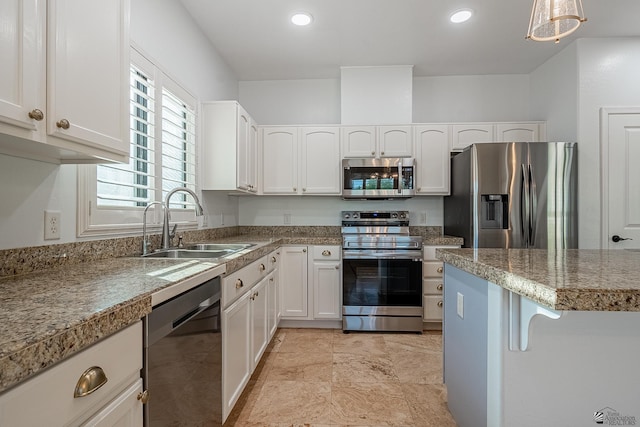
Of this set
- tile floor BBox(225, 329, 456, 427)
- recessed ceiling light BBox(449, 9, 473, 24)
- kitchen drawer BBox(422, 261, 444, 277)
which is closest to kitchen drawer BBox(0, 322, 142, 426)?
tile floor BBox(225, 329, 456, 427)

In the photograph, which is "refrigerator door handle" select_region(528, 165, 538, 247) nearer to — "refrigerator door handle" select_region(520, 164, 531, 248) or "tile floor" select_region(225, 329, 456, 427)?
"refrigerator door handle" select_region(520, 164, 531, 248)

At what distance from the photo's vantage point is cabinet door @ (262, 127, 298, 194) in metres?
3.36

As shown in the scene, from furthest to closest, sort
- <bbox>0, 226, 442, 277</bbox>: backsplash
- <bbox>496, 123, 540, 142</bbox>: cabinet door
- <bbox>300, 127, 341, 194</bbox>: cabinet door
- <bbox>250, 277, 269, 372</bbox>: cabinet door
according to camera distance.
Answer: <bbox>300, 127, 341, 194</bbox>: cabinet door, <bbox>496, 123, 540, 142</bbox>: cabinet door, <bbox>250, 277, 269, 372</bbox>: cabinet door, <bbox>0, 226, 442, 277</bbox>: backsplash

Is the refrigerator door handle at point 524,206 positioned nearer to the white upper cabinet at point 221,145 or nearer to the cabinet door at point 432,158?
the cabinet door at point 432,158

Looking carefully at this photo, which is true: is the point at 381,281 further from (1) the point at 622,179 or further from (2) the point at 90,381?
(2) the point at 90,381

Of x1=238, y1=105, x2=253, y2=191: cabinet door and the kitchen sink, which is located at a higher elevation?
x1=238, y1=105, x2=253, y2=191: cabinet door

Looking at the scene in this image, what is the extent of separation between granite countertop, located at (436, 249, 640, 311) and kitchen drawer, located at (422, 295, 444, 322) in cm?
185

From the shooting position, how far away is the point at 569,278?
0.84m

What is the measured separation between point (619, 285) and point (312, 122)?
328 cm

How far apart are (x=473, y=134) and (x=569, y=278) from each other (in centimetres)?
276

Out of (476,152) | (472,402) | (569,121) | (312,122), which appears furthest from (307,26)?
(472,402)

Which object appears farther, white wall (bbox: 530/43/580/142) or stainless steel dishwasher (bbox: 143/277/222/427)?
white wall (bbox: 530/43/580/142)

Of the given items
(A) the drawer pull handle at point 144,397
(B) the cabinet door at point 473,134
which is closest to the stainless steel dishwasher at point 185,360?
(A) the drawer pull handle at point 144,397

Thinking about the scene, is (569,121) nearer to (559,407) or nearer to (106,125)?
(559,407)
